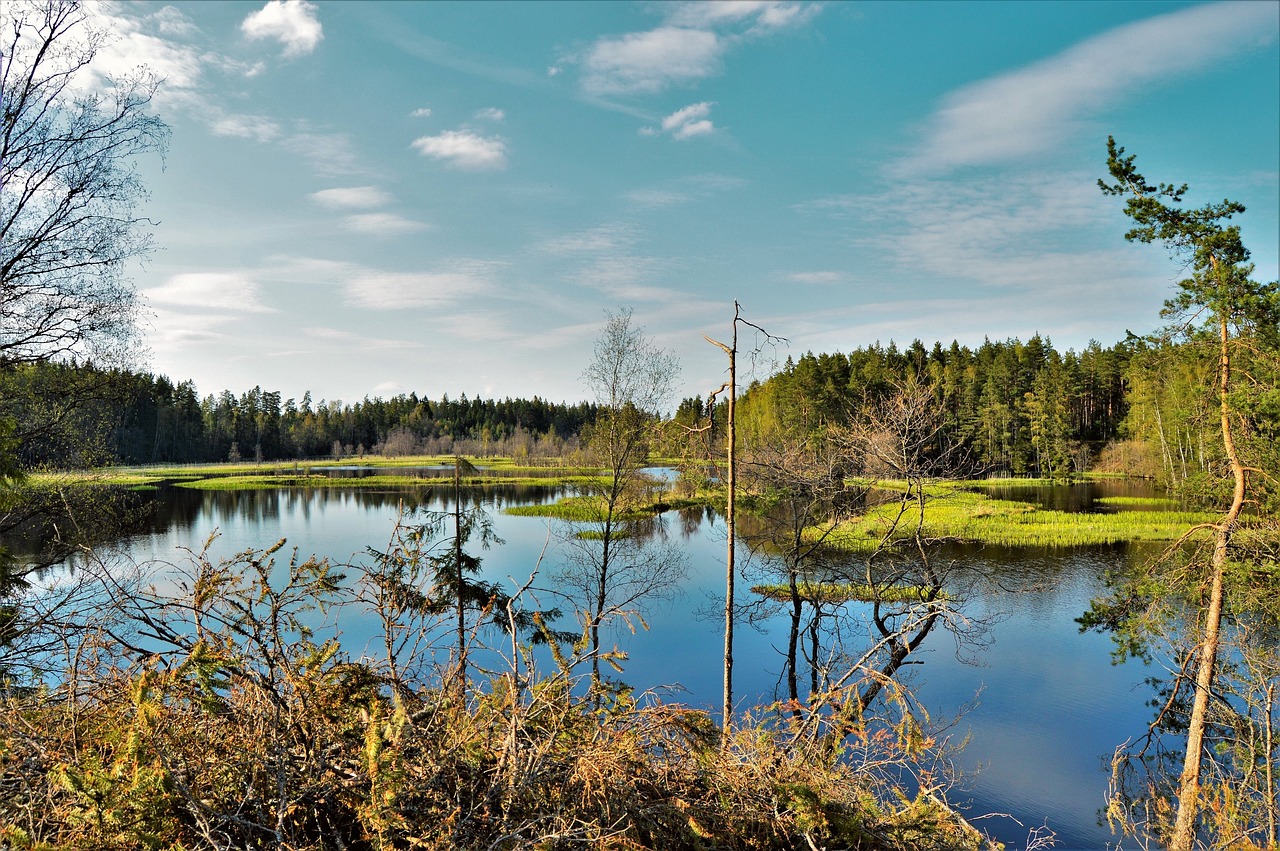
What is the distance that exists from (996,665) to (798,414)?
27812 millimetres

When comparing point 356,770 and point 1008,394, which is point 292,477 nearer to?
point 1008,394

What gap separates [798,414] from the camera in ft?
136

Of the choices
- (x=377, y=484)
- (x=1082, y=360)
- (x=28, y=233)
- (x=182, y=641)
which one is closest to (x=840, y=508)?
(x=182, y=641)

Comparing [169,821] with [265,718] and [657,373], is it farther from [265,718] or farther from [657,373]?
[657,373]

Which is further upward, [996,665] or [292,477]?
[292,477]

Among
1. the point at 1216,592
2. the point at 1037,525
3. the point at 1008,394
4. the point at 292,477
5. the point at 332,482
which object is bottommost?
the point at 332,482

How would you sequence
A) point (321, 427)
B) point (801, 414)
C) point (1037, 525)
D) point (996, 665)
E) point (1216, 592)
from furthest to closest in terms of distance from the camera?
point (321, 427), point (801, 414), point (1037, 525), point (996, 665), point (1216, 592)

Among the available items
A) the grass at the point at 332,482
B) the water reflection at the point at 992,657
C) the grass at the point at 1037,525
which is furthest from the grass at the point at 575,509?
the grass at the point at 332,482

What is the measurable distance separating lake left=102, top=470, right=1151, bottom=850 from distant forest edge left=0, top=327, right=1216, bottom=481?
3061mm

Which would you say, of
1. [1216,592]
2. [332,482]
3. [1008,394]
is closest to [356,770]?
[1216,592]

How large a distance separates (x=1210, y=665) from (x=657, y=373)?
10390 millimetres

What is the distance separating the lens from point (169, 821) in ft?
6.26

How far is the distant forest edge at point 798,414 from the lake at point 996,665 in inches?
121

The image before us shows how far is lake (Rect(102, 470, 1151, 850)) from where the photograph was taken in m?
9.94
